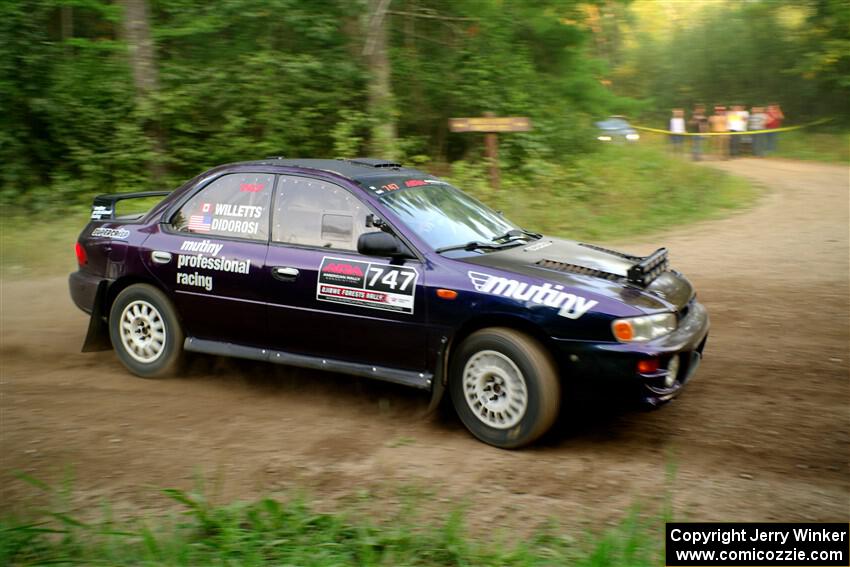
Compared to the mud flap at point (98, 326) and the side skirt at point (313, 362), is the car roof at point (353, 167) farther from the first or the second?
the mud flap at point (98, 326)

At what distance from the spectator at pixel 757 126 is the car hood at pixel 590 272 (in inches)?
873

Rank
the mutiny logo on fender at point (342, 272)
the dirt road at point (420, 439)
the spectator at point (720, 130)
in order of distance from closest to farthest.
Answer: the dirt road at point (420, 439)
the mutiny logo on fender at point (342, 272)
the spectator at point (720, 130)

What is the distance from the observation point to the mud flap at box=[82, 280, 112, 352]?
6.82 m

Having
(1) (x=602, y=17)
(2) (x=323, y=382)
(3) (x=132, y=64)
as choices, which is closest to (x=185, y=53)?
(3) (x=132, y=64)

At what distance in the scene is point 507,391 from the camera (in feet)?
16.9

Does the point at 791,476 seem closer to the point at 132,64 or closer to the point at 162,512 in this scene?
the point at 162,512

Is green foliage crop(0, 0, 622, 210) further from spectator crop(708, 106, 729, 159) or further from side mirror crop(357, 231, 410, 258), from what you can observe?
spectator crop(708, 106, 729, 159)

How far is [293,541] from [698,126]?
29.9 metres

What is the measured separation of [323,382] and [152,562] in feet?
10.3

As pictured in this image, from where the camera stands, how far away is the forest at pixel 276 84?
1422 cm

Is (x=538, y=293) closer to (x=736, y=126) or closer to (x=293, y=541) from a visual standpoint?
(x=293, y=541)

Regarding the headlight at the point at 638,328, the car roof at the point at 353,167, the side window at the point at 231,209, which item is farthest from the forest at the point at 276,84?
the headlight at the point at 638,328

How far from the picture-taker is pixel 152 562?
3.51 m

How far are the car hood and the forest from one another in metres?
8.53
